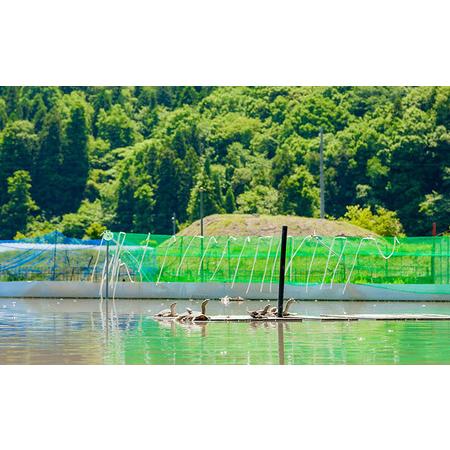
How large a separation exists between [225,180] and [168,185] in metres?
6.49

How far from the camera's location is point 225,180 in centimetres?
13325

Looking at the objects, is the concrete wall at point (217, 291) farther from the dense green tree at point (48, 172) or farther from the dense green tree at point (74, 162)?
the dense green tree at point (74, 162)

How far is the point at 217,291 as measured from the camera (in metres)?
59.2

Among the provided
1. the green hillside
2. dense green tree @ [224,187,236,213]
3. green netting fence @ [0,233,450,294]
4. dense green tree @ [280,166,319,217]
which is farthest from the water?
dense green tree @ [224,187,236,213]

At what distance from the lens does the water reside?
3080 centimetres

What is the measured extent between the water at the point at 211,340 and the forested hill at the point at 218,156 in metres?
62.7

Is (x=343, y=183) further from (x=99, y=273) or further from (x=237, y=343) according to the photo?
(x=237, y=343)

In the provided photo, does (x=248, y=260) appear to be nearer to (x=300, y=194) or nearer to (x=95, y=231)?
(x=95, y=231)

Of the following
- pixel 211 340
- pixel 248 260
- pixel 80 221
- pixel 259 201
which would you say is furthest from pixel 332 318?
pixel 80 221

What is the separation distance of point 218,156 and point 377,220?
34203 mm

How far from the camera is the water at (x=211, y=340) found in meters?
30.8

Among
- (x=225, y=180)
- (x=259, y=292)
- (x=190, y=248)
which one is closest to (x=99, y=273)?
(x=190, y=248)

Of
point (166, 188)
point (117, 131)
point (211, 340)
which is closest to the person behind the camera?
point (211, 340)

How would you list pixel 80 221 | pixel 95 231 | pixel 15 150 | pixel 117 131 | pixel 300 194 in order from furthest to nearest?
pixel 117 131, pixel 15 150, pixel 80 221, pixel 300 194, pixel 95 231
